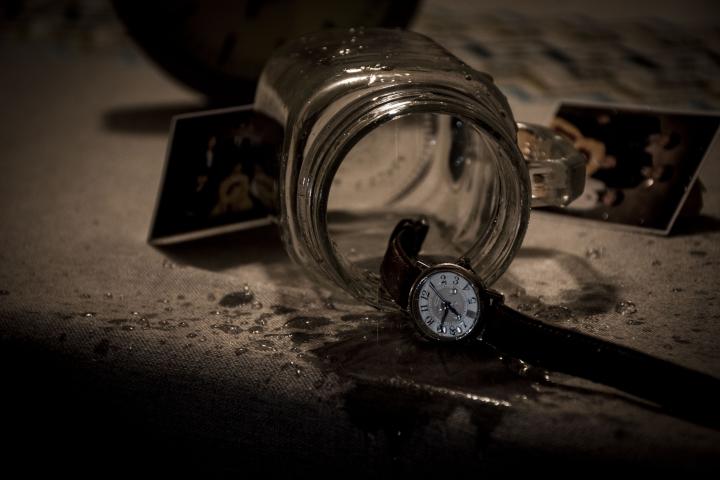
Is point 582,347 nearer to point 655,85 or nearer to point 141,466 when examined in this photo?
point 141,466

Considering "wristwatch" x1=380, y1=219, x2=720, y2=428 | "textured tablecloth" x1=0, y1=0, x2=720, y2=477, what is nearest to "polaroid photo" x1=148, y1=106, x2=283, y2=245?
"textured tablecloth" x1=0, y1=0, x2=720, y2=477

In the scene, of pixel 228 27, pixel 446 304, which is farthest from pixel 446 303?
pixel 228 27

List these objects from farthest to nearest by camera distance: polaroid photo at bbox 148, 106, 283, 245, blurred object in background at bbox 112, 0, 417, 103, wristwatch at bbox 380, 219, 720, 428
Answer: blurred object in background at bbox 112, 0, 417, 103
polaroid photo at bbox 148, 106, 283, 245
wristwatch at bbox 380, 219, 720, 428

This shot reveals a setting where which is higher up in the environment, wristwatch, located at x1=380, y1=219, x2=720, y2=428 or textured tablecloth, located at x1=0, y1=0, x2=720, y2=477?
wristwatch, located at x1=380, y1=219, x2=720, y2=428

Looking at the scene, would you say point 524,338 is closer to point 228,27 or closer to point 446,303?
point 446,303

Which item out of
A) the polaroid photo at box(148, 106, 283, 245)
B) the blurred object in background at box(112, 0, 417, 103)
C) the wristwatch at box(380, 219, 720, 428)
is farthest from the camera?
the blurred object in background at box(112, 0, 417, 103)

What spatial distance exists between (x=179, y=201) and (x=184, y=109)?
0.33 metres

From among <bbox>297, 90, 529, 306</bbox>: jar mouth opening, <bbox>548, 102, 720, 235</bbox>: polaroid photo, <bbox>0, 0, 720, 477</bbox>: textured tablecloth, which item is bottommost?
<bbox>0, 0, 720, 477</bbox>: textured tablecloth

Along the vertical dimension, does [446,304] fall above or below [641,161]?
below

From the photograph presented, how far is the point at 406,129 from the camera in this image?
63cm

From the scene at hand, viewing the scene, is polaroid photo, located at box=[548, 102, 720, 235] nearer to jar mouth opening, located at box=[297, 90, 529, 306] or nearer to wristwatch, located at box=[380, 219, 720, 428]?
jar mouth opening, located at box=[297, 90, 529, 306]

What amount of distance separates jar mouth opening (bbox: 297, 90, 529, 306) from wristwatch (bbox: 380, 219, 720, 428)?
40mm

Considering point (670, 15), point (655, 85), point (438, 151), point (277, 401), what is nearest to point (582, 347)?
point (277, 401)

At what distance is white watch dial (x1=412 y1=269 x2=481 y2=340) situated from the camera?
1.41 feet
